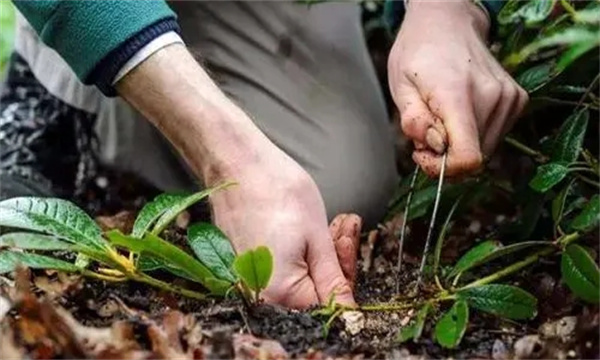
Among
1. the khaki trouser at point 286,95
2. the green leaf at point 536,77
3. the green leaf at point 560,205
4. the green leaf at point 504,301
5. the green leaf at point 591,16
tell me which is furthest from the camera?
the khaki trouser at point 286,95

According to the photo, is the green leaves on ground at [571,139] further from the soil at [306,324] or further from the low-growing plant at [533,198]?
the soil at [306,324]

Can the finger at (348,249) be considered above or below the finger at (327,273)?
below

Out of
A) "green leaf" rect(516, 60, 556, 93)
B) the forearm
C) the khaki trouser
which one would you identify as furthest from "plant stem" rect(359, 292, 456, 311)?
the khaki trouser

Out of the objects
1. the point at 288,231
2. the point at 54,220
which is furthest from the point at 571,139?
the point at 54,220

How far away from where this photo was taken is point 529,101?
4.10ft

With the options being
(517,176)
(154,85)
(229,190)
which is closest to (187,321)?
(229,190)

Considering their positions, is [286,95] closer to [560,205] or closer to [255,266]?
[560,205]

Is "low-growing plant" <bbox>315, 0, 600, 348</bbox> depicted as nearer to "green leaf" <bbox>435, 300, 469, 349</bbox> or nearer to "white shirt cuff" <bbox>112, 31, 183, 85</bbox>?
"green leaf" <bbox>435, 300, 469, 349</bbox>

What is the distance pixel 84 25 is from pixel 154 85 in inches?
4.5

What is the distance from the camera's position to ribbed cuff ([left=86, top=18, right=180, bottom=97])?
118 cm

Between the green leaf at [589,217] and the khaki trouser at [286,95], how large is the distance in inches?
Result: 24.2

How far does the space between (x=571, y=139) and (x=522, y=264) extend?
0.16 meters

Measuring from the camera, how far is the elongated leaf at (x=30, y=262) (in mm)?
969

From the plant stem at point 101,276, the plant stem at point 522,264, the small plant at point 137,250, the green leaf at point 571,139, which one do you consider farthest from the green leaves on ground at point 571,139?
the plant stem at point 101,276
